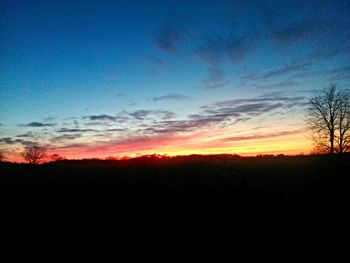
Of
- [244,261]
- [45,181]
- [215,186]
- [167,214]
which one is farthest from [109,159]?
[244,261]

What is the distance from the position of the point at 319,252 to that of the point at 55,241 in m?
10.5

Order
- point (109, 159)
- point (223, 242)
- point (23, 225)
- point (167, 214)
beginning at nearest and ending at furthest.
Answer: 1. point (223, 242)
2. point (23, 225)
3. point (167, 214)
4. point (109, 159)

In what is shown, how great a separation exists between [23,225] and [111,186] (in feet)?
28.2

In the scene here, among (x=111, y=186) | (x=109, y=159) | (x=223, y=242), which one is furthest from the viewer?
(x=109, y=159)

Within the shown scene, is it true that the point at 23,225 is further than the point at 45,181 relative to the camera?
No

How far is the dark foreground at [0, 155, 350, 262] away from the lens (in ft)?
39.3

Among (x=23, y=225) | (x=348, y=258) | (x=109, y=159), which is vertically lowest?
(x=348, y=258)

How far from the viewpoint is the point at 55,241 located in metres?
12.5

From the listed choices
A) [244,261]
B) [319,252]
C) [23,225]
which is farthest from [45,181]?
[319,252]

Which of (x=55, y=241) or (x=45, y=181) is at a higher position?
(x=45, y=181)

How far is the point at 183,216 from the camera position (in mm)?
15352

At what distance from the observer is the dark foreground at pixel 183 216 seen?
1198cm

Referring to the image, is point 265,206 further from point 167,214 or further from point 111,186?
point 111,186

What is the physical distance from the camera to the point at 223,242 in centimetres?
1234
